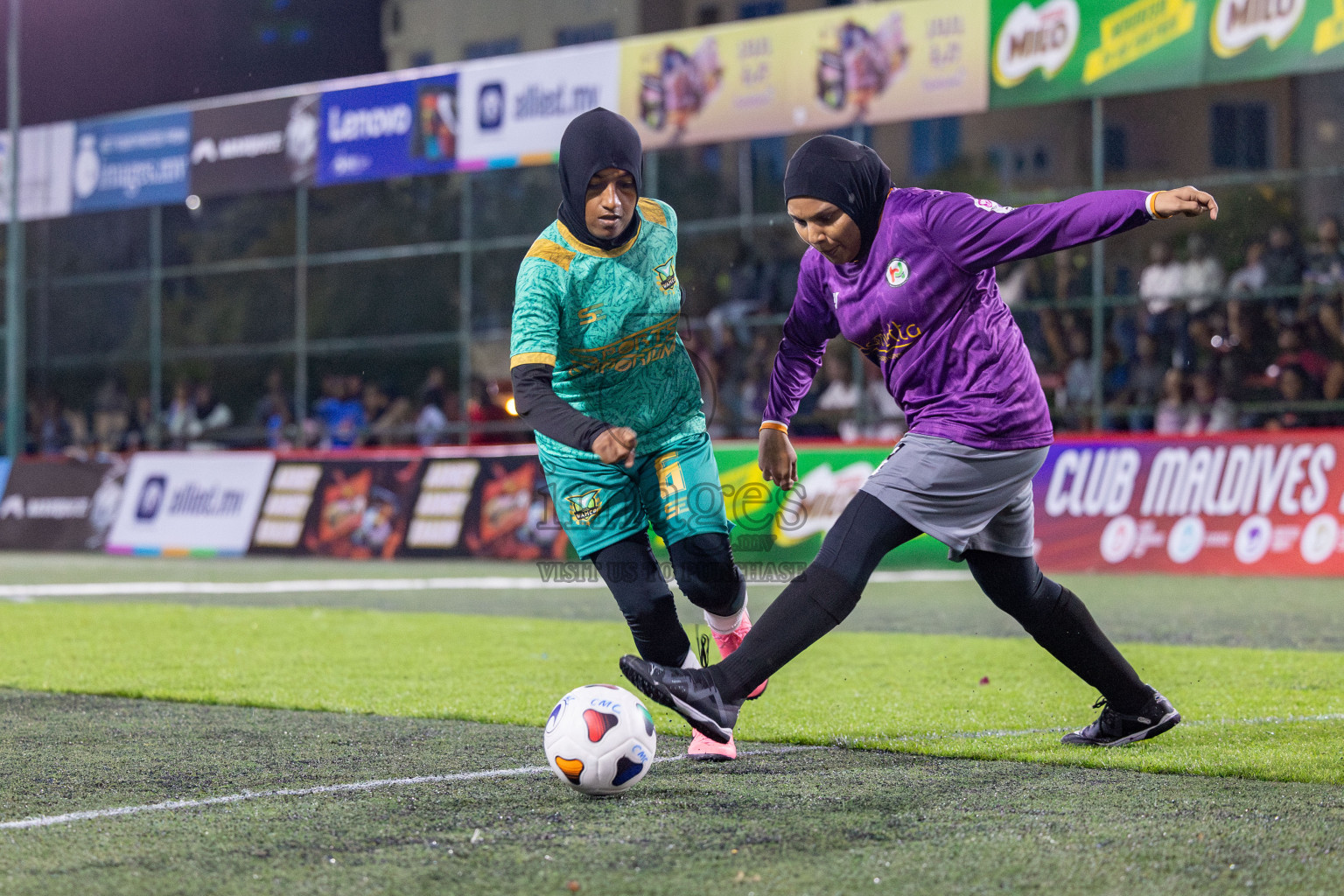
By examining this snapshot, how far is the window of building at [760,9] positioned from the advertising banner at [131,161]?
14520 mm

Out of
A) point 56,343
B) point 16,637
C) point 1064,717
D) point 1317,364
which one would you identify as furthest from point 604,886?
point 56,343

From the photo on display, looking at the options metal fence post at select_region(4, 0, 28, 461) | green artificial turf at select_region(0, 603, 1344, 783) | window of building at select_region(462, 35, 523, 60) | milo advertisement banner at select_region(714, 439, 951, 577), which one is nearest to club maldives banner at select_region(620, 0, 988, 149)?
milo advertisement banner at select_region(714, 439, 951, 577)

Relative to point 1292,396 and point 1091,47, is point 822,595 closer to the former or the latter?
point 1292,396

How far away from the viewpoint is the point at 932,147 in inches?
1296

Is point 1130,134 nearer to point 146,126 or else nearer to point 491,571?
point 146,126

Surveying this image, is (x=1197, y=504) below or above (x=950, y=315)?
below

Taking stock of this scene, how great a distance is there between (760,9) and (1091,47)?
1934 centimetres

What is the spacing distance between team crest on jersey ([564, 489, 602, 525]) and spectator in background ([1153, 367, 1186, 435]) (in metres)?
11.4

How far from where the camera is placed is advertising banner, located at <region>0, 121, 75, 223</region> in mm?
24344

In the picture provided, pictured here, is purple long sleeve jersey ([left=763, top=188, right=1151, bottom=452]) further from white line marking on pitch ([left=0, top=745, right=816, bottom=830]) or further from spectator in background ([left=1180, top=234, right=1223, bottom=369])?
spectator in background ([left=1180, top=234, right=1223, bottom=369])

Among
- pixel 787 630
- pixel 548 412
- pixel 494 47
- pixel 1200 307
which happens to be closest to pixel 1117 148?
pixel 494 47

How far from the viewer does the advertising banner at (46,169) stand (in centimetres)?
2434

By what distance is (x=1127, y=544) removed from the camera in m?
14.1

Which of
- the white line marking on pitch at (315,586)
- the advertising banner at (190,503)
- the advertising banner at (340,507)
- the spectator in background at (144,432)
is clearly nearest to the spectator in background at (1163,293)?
the white line marking on pitch at (315,586)
